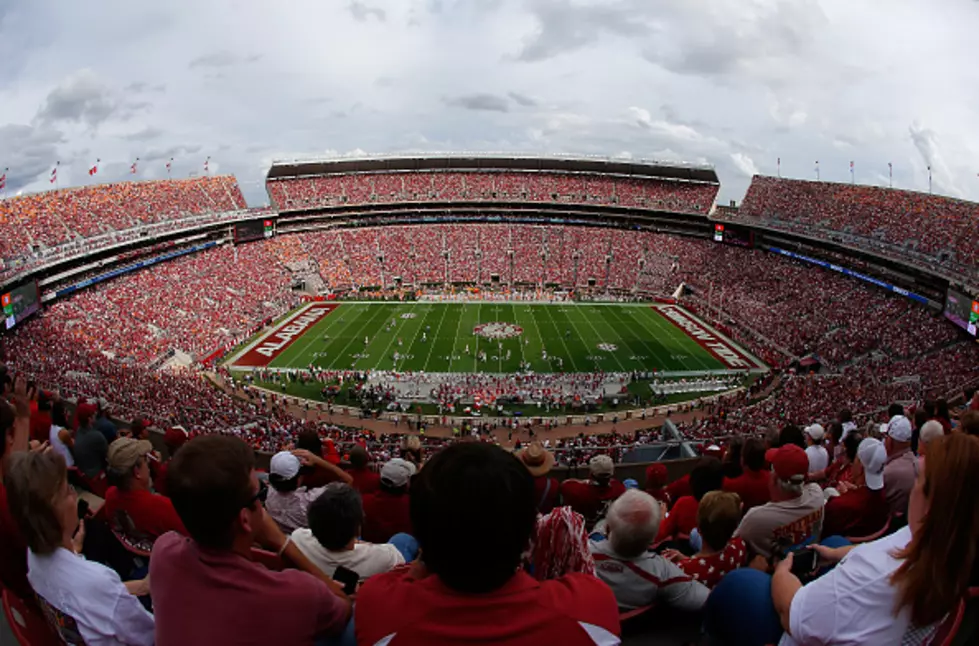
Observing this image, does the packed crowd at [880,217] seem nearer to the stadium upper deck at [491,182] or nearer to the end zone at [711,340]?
the stadium upper deck at [491,182]

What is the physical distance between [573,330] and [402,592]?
42.2 meters

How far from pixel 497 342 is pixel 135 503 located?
36400 millimetres

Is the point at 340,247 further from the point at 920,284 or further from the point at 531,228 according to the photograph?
the point at 920,284

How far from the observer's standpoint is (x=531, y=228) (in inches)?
2569

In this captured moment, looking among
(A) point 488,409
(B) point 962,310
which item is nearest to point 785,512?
(A) point 488,409

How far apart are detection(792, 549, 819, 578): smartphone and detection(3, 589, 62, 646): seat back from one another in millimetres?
3765

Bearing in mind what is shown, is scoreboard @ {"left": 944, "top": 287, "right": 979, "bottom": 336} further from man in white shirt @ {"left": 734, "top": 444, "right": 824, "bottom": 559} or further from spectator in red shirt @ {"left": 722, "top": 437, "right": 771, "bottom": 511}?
man in white shirt @ {"left": 734, "top": 444, "right": 824, "bottom": 559}

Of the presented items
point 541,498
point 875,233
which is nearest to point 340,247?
point 875,233

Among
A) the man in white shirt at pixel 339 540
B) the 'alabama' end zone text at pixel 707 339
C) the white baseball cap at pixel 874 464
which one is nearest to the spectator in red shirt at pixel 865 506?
the white baseball cap at pixel 874 464

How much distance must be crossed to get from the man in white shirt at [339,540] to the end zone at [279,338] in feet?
114

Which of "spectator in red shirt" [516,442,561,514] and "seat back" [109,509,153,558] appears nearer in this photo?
"seat back" [109,509,153,558]

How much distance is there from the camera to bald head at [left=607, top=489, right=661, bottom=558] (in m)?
3.35

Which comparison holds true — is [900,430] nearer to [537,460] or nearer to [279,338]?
[537,460]

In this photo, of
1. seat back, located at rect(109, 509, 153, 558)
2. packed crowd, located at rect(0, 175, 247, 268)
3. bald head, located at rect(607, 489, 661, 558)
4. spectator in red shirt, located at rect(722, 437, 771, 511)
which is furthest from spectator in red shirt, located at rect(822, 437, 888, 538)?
packed crowd, located at rect(0, 175, 247, 268)
